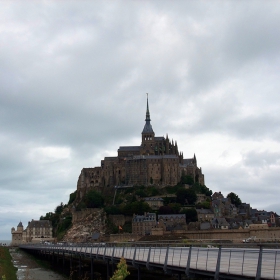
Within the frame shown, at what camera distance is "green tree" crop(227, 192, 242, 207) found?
101025 millimetres

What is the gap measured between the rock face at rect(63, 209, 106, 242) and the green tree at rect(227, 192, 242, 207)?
29539 mm

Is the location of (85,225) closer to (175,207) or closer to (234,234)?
(175,207)

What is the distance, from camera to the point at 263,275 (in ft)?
45.0

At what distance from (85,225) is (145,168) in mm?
21903

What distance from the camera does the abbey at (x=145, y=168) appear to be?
345 feet

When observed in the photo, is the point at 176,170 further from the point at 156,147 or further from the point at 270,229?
the point at 270,229

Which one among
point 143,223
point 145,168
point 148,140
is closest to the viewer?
point 143,223

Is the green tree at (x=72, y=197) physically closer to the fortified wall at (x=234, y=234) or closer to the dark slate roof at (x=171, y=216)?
the dark slate roof at (x=171, y=216)

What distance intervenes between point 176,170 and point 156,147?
11726 mm

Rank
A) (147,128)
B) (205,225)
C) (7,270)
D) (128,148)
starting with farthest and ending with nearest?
(147,128) < (128,148) < (205,225) < (7,270)

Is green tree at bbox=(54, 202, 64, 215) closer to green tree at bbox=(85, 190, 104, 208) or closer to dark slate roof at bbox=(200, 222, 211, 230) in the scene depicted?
green tree at bbox=(85, 190, 104, 208)

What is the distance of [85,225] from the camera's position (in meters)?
92.0

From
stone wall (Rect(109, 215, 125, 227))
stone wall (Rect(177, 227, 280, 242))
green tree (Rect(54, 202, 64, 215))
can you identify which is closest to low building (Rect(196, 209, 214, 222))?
stone wall (Rect(177, 227, 280, 242))

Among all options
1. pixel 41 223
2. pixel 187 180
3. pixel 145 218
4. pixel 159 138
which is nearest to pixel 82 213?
pixel 145 218
